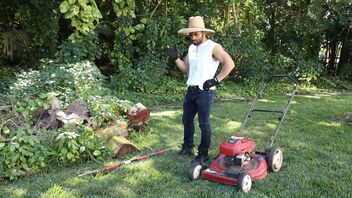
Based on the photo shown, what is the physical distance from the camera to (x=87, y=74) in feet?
24.6

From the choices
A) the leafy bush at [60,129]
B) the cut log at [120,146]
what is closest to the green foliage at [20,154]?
the leafy bush at [60,129]

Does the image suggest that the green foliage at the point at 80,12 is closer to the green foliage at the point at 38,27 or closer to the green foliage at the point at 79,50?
the green foliage at the point at 79,50

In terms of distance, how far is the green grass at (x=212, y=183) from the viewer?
400cm

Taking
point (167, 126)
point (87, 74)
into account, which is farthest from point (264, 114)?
point (87, 74)

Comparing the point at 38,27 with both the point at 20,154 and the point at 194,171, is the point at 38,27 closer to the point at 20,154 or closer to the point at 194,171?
the point at 20,154

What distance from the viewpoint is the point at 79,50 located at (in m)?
9.91

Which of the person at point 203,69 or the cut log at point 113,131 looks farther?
the cut log at point 113,131

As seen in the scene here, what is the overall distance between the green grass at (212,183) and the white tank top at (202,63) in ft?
3.61

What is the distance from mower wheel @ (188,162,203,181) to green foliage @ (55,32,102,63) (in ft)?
20.5

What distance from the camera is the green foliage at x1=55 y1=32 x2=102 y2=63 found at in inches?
387

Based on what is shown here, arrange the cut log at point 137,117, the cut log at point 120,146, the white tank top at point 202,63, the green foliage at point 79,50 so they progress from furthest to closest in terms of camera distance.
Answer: the green foliage at point 79,50 → the cut log at point 137,117 → the cut log at point 120,146 → the white tank top at point 202,63

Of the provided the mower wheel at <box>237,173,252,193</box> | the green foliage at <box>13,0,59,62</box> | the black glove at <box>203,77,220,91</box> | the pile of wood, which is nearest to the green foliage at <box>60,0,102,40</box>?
the pile of wood

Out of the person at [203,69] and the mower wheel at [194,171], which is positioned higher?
the person at [203,69]

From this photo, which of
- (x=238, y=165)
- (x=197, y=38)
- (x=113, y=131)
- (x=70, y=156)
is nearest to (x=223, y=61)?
(x=197, y=38)
